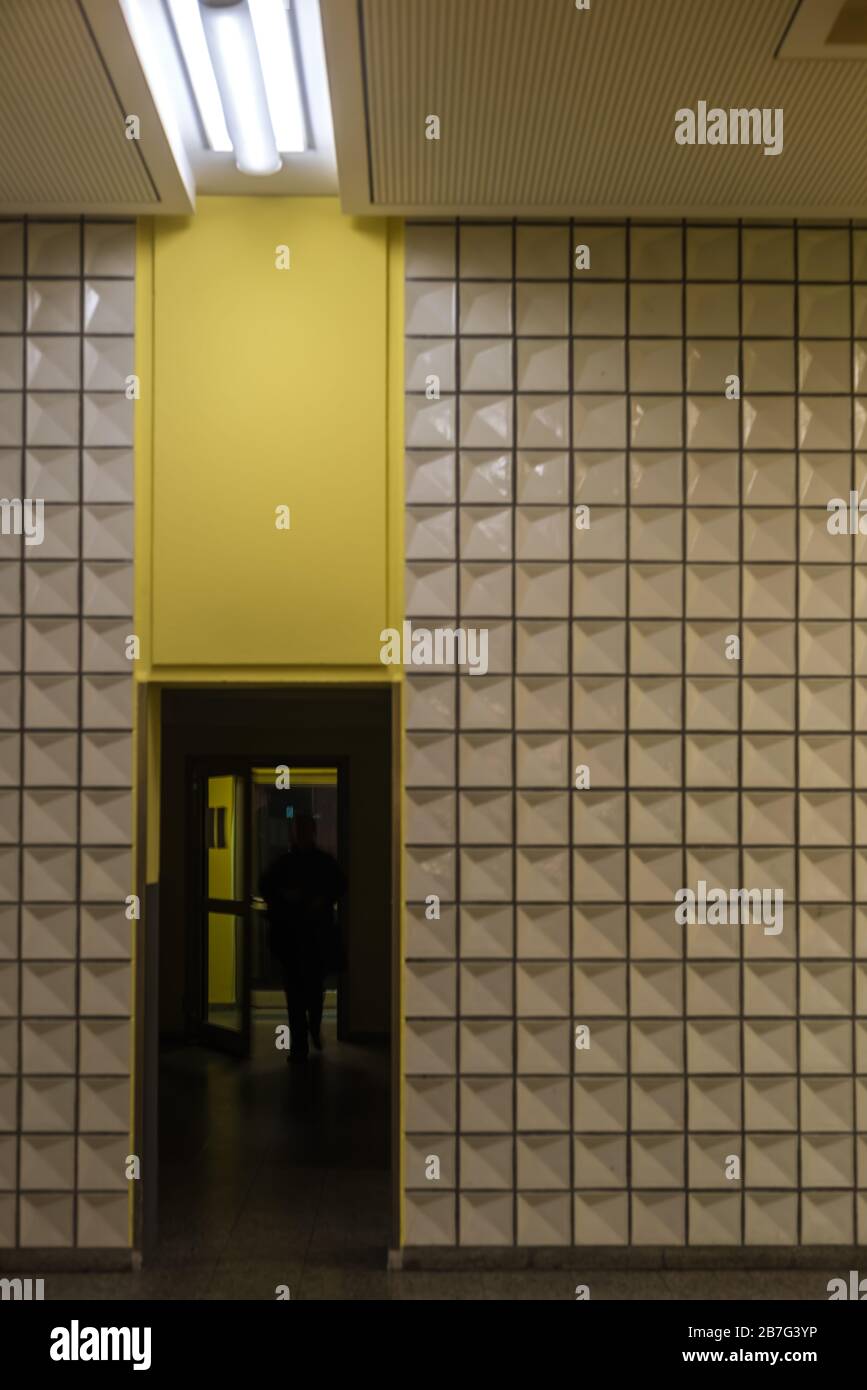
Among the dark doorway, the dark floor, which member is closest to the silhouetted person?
the dark doorway

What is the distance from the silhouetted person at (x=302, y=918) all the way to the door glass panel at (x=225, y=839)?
1.69ft

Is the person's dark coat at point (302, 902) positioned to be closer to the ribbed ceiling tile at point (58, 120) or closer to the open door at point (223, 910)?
the open door at point (223, 910)

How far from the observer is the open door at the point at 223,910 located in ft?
22.1

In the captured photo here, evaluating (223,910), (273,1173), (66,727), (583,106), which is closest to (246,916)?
(223,910)

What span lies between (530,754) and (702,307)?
5.72 ft

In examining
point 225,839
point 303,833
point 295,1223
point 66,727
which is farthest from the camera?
point 225,839

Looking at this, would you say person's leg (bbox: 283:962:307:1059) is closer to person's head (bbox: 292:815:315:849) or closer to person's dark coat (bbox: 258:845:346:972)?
person's dark coat (bbox: 258:845:346:972)

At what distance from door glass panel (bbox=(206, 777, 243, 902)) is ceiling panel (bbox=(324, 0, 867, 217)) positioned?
426cm

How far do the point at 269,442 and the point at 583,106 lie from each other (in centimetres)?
150

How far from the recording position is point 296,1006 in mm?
6457

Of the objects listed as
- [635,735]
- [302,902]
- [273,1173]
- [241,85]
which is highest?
[241,85]

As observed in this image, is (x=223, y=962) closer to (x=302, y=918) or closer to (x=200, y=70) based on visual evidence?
(x=302, y=918)

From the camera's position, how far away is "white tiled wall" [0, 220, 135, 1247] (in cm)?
374

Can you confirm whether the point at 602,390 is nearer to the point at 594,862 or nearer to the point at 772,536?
the point at 772,536
